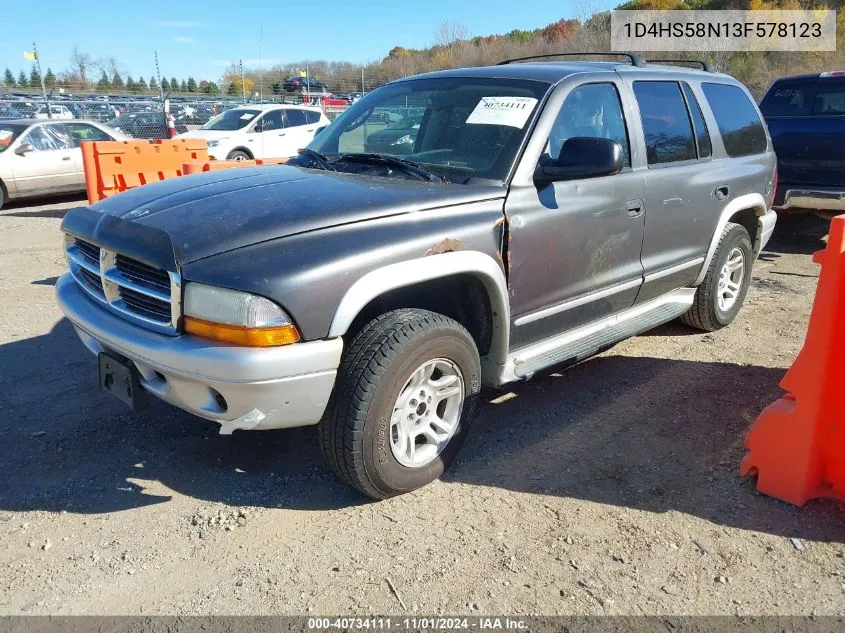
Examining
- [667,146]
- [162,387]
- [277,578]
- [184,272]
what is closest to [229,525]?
[277,578]

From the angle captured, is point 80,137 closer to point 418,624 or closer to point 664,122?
point 664,122

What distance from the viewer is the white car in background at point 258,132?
47.3ft

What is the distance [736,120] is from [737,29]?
28083 mm

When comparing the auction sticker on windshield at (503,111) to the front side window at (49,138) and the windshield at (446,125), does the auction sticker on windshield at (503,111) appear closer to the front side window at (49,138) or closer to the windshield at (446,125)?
the windshield at (446,125)

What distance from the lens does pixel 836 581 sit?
2.60 metres

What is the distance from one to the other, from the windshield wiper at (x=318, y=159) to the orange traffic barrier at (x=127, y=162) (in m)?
5.11

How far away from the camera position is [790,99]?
28.5 ft

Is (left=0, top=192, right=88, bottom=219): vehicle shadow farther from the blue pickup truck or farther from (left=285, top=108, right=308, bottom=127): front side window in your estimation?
the blue pickup truck

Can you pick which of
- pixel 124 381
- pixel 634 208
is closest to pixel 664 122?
pixel 634 208

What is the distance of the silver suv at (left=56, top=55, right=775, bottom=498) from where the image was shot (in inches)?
103

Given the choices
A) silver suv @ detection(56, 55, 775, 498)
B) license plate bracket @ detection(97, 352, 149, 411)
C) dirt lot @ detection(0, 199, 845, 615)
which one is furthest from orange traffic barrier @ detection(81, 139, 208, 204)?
license plate bracket @ detection(97, 352, 149, 411)

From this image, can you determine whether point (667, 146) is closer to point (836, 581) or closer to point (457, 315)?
point (457, 315)

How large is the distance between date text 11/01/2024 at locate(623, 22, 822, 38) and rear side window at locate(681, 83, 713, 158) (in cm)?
2526

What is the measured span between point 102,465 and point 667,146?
12.0 ft
